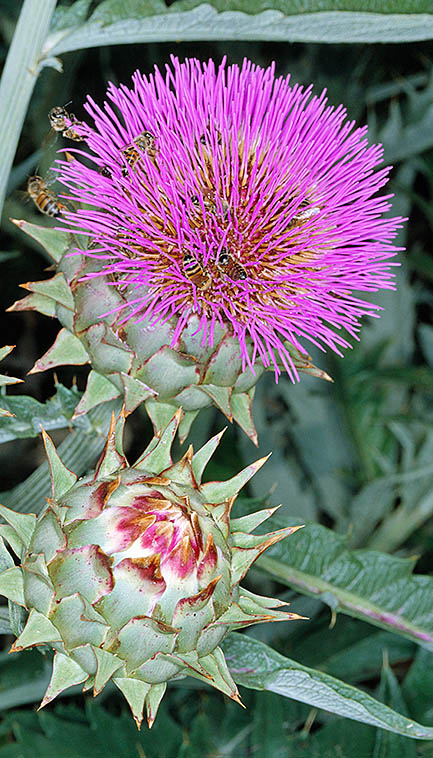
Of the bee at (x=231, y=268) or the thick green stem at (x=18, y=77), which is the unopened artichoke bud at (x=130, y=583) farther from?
the thick green stem at (x=18, y=77)

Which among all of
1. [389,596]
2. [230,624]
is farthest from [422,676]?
[230,624]

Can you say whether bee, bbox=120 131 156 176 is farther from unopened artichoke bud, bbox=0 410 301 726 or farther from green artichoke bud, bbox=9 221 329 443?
unopened artichoke bud, bbox=0 410 301 726

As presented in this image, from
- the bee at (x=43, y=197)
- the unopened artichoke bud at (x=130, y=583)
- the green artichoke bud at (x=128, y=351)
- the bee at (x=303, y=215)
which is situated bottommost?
the unopened artichoke bud at (x=130, y=583)

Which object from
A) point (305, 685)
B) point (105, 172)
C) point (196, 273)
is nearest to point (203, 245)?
point (196, 273)

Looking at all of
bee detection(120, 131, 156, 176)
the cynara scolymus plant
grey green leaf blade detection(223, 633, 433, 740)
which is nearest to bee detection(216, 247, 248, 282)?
the cynara scolymus plant

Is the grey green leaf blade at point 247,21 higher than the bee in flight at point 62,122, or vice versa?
the grey green leaf blade at point 247,21

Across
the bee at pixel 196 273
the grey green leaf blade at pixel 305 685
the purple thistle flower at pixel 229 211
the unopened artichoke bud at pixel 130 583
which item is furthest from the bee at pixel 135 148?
the grey green leaf blade at pixel 305 685

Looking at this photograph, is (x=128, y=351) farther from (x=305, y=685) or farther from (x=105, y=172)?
(x=305, y=685)
